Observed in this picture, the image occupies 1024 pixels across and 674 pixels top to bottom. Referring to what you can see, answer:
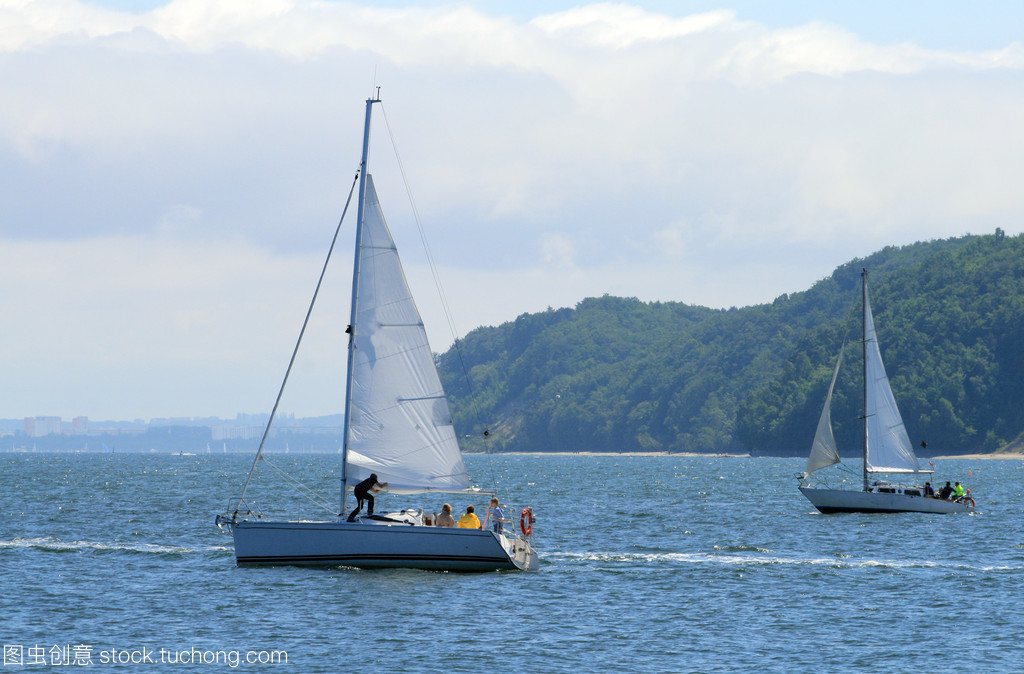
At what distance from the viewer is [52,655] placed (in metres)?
25.6

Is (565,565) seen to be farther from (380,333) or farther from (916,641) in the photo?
(916,641)

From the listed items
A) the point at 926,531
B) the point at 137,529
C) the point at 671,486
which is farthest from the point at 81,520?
the point at 671,486

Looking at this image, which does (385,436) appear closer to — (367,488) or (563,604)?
(367,488)

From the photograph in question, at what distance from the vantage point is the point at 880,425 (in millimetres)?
64062

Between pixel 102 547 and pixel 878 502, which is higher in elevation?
pixel 878 502

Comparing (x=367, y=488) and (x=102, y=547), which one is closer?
(x=367, y=488)

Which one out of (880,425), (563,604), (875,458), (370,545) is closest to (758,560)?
(563,604)

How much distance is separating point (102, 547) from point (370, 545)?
15.7 meters

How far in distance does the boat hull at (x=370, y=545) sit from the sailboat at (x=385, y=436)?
3 cm

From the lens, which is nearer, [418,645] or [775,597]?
[418,645]

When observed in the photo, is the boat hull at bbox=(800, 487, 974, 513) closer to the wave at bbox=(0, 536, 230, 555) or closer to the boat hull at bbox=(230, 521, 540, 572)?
the boat hull at bbox=(230, 521, 540, 572)

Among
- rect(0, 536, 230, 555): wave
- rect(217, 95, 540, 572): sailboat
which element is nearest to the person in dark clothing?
rect(217, 95, 540, 572): sailboat

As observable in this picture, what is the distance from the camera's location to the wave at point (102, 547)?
4397cm

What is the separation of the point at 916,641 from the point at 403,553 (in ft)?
44.8
